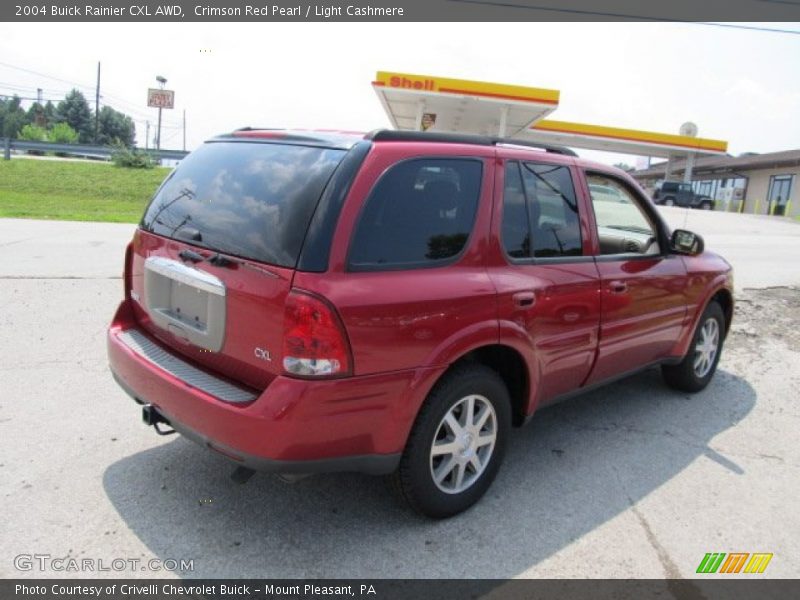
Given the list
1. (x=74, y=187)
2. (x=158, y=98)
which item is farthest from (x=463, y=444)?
(x=158, y=98)

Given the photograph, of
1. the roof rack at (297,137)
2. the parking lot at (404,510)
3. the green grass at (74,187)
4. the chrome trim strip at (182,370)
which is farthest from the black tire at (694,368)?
the green grass at (74,187)

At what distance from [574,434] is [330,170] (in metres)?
2.62

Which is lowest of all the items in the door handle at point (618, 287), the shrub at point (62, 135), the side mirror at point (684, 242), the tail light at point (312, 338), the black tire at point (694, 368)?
the black tire at point (694, 368)

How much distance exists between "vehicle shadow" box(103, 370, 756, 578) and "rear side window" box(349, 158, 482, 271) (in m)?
1.31

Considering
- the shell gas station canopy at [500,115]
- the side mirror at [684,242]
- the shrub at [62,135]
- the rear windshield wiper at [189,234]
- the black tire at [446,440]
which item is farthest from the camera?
the shrub at [62,135]

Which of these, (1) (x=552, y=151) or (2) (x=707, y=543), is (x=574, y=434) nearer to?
(2) (x=707, y=543)

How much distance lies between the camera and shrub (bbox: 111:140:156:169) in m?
29.3

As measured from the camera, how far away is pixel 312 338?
8.38 feet

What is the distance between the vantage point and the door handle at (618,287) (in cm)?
394

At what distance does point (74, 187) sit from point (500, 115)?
1999 centimetres

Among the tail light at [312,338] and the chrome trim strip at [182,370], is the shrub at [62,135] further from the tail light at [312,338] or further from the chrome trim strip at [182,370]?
the tail light at [312,338]

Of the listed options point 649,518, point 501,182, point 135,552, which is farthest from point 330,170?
point 649,518

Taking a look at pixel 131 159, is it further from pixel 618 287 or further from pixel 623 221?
pixel 618 287

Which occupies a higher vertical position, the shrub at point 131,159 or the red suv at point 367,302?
the shrub at point 131,159
